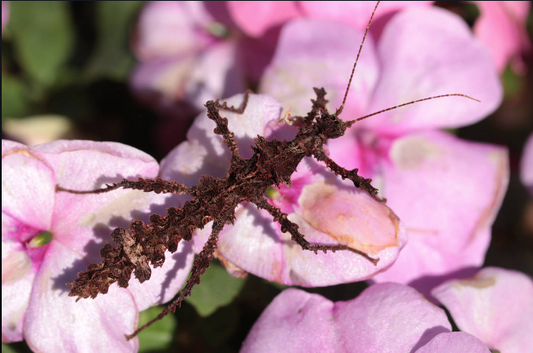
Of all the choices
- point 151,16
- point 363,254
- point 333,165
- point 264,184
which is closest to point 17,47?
point 151,16

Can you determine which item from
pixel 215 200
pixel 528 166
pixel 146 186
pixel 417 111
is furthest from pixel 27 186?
pixel 528 166

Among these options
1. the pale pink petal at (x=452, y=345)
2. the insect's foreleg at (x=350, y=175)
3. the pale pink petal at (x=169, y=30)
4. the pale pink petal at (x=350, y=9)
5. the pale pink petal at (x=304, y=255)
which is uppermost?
the pale pink petal at (x=350, y=9)

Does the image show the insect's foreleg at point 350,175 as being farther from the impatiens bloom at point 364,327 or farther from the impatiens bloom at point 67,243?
the impatiens bloom at point 67,243

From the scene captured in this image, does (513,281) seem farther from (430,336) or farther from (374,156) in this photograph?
(374,156)

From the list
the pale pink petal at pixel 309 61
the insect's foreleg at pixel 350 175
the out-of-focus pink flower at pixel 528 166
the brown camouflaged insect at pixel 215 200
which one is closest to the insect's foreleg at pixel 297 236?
the brown camouflaged insect at pixel 215 200

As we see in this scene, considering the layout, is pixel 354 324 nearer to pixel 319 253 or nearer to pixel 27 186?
pixel 319 253
